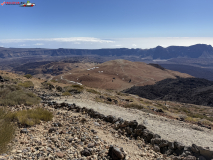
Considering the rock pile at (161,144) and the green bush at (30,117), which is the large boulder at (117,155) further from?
the green bush at (30,117)

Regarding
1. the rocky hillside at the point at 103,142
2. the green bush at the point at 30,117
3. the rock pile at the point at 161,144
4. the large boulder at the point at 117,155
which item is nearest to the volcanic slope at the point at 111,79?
the rock pile at the point at 161,144

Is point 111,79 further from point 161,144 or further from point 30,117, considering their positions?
point 161,144

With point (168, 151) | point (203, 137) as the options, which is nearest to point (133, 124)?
point (168, 151)

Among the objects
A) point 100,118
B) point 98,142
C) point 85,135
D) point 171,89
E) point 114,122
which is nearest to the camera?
point 98,142

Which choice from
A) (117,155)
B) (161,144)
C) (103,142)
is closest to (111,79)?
(161,144)

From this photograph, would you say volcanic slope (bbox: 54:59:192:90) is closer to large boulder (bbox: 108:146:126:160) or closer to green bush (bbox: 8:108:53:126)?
green bush (bbox: 8:108:53:126)

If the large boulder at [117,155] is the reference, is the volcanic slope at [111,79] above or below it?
below

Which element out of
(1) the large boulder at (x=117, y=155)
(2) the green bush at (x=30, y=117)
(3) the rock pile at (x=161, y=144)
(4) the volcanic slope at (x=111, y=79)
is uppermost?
(2) the green bush at (x=30, y=117)

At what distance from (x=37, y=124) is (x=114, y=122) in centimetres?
390

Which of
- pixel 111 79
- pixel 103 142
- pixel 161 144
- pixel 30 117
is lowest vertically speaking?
pixel 111 79

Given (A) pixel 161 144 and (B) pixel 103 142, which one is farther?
(A) pixel 161 144

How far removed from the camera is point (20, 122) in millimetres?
5707

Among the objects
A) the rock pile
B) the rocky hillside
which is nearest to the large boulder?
the rocky hillside

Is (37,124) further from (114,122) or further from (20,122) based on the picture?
(114,122)
